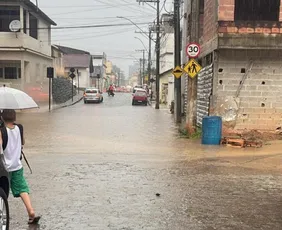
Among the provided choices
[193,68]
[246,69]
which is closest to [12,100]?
[193,68]

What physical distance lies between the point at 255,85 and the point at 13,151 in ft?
40.3

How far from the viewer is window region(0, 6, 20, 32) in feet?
104

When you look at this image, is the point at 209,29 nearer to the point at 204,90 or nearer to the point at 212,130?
the point at 204,90

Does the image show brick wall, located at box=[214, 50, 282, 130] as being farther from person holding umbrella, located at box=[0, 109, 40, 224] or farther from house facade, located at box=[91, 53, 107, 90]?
house facade, located at box=[91, 53, 107, 90]

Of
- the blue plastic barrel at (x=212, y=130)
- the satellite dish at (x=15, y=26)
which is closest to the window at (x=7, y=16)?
the satellite dish at (x=15, y=26)

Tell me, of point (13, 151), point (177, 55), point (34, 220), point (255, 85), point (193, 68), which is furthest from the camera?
point (177, 55)

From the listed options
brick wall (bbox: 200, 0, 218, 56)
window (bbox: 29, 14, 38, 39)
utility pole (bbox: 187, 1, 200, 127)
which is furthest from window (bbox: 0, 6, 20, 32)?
utility pole (bbox: 187, 1, 200, 127)

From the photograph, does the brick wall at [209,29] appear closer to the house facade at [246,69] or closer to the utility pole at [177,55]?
the house facade at [246,69]

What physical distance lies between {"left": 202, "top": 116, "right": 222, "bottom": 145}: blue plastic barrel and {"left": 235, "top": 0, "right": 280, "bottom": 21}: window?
4.84m

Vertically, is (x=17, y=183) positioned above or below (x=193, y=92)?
Answer: below

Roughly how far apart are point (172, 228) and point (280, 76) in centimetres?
1189

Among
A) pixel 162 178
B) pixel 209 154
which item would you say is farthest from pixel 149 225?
pixel 209 154

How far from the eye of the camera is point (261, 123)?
16.5m

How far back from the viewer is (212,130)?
45.7 ft
